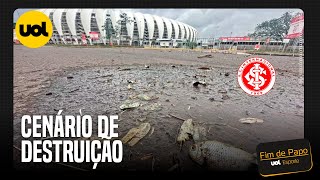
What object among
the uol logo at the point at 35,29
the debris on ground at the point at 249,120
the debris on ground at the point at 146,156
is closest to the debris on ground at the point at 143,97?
the debris on ground at the point at 146,156

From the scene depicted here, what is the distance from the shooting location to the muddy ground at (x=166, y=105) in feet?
3.91

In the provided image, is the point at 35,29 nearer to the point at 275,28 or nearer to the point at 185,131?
the point at 185,131

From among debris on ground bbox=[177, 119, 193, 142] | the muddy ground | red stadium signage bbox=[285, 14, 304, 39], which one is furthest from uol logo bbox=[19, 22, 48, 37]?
red stadium signage bbox=[285, 14, 304, 39]

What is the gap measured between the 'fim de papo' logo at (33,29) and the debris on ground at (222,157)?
1226 mm

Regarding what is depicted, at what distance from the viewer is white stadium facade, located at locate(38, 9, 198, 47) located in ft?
4.00

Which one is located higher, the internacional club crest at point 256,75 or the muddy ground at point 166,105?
the internacional club crest at point 256,75

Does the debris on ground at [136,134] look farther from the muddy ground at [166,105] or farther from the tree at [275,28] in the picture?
the tree at [275,28]

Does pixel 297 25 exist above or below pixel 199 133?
above

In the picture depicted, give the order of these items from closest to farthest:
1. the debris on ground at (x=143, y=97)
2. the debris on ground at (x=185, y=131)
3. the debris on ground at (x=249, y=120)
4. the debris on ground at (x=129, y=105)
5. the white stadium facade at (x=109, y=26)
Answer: the white stadium facade at (x=109, y=26) < the debris on ground at (x=185, y=131) < the debris on ground at (x=249, y=120) < the debris on ground at (x=129, y=105) < the debris on ground at (x=143, y=97)

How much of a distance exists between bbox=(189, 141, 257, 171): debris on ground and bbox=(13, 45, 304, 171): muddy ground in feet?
0.21

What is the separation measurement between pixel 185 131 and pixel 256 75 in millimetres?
661

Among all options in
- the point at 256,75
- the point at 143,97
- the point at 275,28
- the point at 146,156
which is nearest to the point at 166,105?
the point at 143,97

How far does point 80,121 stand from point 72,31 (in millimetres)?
1135

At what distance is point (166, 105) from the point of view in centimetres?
189
